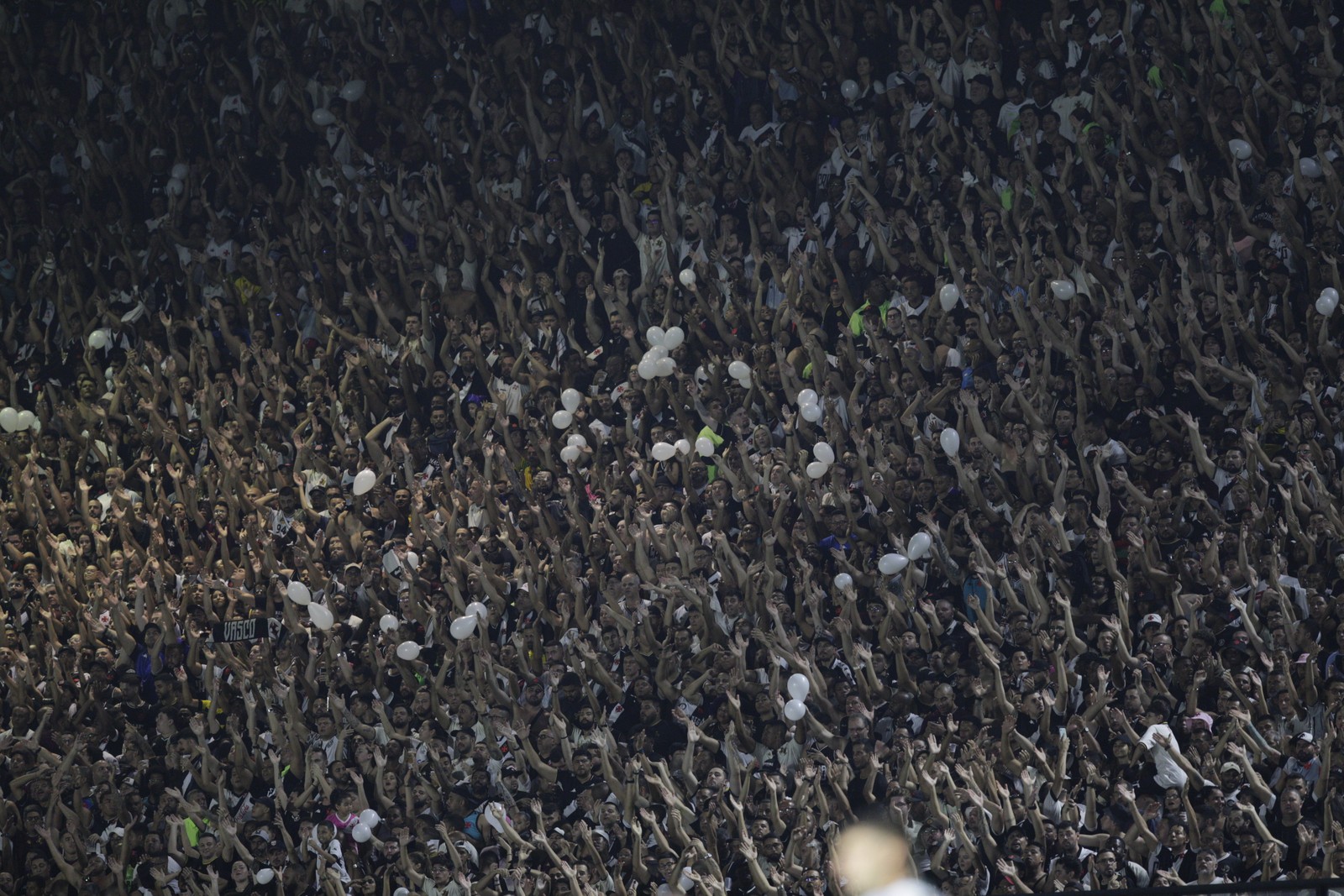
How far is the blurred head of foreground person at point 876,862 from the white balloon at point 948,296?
96.4 inches

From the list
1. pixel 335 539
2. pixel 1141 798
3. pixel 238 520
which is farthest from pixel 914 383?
pixel 238 520

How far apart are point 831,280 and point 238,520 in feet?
9.84

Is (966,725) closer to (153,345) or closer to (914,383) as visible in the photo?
(914,383)

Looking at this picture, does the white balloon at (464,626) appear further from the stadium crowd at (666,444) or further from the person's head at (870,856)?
the person's head at (870,856)

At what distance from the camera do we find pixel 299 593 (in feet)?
25.7

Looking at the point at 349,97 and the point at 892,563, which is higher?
the point at 349,97

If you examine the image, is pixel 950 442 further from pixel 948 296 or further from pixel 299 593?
pixel 299 593

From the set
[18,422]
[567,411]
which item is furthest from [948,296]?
[18,422]

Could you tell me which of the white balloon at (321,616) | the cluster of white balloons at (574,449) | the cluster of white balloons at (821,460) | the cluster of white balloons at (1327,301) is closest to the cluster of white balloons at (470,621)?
the white balloon at (321,616)

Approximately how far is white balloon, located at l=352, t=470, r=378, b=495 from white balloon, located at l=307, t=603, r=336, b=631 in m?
0.68

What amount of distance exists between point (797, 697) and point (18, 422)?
433cm

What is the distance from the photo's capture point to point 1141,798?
20.9ft

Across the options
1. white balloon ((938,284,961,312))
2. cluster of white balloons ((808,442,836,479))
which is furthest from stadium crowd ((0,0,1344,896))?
cluster of white balloons ((808,442,836,479))

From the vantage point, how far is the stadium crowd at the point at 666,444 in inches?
267
